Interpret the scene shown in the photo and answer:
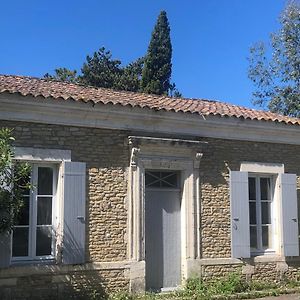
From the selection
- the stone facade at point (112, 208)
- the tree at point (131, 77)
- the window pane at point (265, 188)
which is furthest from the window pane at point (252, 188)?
the tree at point (131, 77)

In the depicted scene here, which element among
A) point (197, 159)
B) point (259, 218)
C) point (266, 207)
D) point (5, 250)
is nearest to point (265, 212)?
point (266, 207)

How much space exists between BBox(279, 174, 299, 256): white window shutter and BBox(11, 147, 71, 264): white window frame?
505 cm

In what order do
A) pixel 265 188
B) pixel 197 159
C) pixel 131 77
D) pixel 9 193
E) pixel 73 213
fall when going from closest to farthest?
pixel 9 193, pixel 73 213, pixel 197 159, pixel 265 188, pixel 131 77

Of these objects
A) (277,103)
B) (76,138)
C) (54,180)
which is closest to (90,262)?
(54,180)

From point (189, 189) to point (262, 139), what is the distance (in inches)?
89.0

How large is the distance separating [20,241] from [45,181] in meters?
1.15

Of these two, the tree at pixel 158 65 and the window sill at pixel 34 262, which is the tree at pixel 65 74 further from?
the window sill at pixel 34 262

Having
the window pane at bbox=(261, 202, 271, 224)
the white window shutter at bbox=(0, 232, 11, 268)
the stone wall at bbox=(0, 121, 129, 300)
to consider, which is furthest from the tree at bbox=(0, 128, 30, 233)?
the window pane at bbox=(261, 202, 271, 224)

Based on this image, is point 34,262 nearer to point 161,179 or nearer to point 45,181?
point 45,181

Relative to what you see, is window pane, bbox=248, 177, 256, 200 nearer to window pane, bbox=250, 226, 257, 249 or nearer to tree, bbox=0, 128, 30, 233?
window pane, bbox=250, 226, 257, 249

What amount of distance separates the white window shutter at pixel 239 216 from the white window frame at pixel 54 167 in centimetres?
374

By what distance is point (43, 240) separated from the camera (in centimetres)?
878

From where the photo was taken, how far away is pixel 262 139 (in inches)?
436

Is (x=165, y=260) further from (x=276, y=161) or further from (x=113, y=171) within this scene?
(x=276, y=161)
